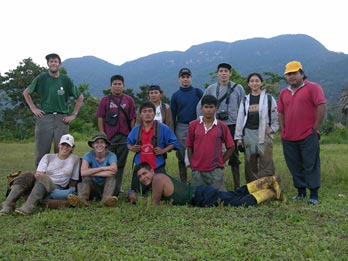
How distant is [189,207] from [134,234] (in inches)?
53.4

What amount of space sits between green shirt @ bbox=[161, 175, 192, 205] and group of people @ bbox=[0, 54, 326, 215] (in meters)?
0.01

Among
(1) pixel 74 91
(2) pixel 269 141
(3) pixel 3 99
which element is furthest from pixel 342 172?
(3) pixel 3 99

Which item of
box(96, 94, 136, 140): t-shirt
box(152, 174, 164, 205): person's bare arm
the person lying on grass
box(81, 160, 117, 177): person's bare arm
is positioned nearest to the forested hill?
box(96, 94, 136, 140): t-shirt

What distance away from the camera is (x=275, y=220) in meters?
4.79

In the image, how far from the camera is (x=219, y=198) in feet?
18.4

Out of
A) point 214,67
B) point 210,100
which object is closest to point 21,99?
point 210,100

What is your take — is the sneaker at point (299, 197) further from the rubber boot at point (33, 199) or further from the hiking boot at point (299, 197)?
the rubber boot at point (33, 199)

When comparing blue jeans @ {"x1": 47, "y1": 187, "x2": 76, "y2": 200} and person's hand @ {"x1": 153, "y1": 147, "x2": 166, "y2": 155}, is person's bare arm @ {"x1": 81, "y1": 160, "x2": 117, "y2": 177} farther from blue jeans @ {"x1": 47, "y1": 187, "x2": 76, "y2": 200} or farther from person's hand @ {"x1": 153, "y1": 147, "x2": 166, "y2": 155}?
person's hand @ {"x1": 153, "y1": 147, "x2": 166, "y2": 155}

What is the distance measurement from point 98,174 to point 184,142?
1670 millimetres

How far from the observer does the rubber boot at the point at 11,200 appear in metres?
5.25

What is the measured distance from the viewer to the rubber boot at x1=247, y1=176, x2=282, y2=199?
5730mm

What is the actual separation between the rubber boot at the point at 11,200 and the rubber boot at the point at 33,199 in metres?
0.18

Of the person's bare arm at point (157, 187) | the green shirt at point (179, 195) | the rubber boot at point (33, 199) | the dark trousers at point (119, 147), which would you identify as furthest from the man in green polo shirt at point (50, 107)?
the green shirt at point (179, 195)

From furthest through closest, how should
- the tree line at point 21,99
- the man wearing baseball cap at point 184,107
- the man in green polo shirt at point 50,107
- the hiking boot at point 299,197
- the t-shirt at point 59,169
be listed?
the tree line at point 21,99 < the man wearing baseball cap at point 184,107 < the man in green polo shirt at point 50,107 < the hiking boot at point 299,197 < the t-shirt at point 59,169
